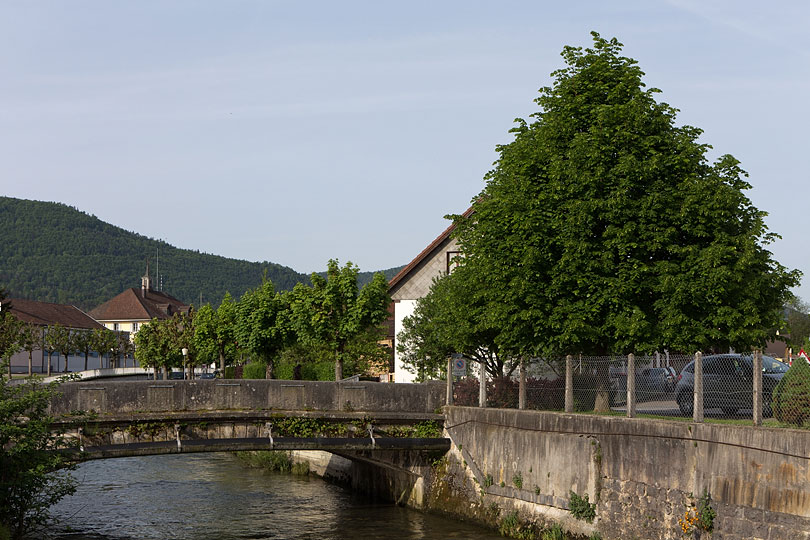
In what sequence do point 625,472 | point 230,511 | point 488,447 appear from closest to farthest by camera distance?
point 625,472, point 488,447, point 230,511

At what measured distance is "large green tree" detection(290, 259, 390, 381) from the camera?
42562 millimetres

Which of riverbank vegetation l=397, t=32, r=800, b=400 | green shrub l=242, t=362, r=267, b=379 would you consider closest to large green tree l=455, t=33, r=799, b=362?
riverbank vegetation l=397, t=32, r=800, b=400

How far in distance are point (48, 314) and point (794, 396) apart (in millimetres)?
133629

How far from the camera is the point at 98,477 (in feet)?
121

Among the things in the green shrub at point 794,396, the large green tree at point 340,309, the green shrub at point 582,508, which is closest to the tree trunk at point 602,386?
the green shrub at point 582,508

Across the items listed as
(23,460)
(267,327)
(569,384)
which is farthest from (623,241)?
(267,327)

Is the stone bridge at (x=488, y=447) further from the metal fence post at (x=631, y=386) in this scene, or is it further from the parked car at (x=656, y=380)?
the parked car at (x=656, y=380)

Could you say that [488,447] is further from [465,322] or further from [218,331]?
[218,331]

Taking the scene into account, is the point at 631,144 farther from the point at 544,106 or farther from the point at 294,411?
the point at 294,411

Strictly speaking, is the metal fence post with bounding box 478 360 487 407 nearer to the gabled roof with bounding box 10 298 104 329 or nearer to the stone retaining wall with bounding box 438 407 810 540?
the stone retaining wall with bounding box 438 407 810 540

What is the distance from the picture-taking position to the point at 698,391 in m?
16.9

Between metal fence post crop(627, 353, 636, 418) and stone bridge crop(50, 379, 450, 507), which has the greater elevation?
metal fence post crop(627, 353, 636, 418)

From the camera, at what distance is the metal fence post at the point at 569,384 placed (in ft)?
69.3

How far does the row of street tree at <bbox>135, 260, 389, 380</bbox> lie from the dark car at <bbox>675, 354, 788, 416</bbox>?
24.1 meters
